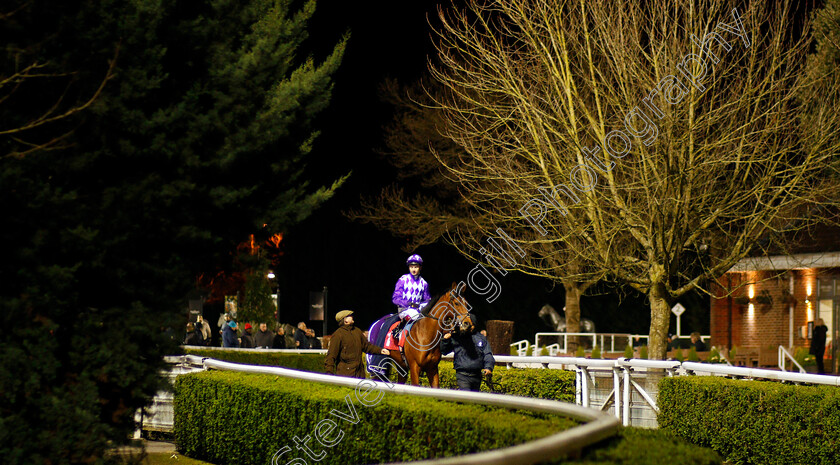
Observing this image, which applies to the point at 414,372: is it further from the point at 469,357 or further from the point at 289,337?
the point at 289,337

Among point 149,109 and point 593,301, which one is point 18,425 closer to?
point 149,109

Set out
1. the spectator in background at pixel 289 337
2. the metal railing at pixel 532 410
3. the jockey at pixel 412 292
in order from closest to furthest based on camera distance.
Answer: the metal railing at pixel 532 410 < the jockey at pixel 412 292 < the spectator in background at pixel 289 337

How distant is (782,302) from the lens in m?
29.5

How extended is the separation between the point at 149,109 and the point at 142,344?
1.95m

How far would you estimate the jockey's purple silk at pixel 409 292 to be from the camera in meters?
14.2

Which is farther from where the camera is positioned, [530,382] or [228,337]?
[228,337]

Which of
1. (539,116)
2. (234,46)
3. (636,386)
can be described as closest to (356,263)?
(539,116)

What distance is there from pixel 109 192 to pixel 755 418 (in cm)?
743

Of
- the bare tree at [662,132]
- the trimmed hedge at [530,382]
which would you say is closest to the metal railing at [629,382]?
the trimmed hedge at [530,382]

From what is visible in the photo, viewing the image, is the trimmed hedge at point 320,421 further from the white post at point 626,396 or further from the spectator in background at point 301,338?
the spectator in background at point 301,338

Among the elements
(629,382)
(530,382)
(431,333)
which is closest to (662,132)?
(530,382)

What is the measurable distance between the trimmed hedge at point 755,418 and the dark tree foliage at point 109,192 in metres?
5.81

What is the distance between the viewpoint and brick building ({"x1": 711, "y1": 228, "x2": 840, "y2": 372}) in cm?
2655

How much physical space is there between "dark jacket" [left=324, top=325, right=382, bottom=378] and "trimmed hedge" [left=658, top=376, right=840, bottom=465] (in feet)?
13.0
